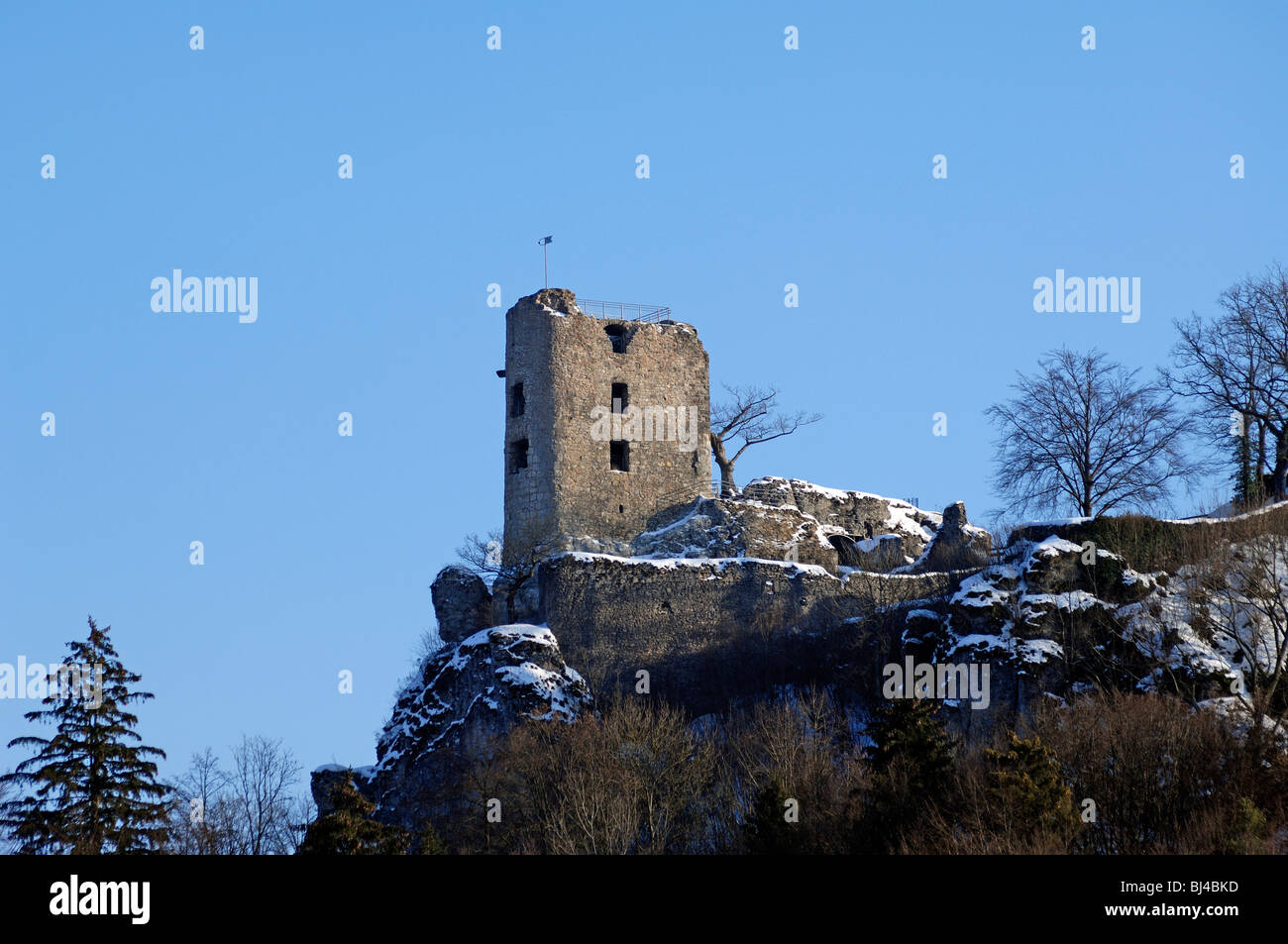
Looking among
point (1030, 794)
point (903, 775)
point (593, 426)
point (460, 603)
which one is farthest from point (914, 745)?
point (593, 426)

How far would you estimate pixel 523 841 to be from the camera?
1762 inches

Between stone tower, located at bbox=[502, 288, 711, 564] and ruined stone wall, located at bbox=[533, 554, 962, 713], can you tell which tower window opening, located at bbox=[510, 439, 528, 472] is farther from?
ruined stone wall, located at bbox=[533, 554, 962, 713]

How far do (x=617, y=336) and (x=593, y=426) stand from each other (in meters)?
3.88

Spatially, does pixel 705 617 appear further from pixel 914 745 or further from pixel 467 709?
pixel 914 745

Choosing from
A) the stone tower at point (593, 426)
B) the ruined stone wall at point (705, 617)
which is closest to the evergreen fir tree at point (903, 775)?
the ruined stone wall at point (705, 617)

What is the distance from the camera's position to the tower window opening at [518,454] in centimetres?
6253

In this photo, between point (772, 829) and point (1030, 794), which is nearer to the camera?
point (1030, 794)

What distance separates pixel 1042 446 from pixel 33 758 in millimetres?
30740

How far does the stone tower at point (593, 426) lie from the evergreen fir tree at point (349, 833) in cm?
1995

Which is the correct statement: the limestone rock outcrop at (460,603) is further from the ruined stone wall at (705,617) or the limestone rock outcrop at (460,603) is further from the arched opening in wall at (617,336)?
the arched opening in wall at (617,336)

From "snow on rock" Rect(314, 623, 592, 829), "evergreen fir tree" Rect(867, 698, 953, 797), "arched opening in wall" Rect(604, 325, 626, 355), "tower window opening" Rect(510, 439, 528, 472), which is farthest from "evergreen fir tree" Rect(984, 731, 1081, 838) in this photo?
"arched opening in wall" Rect(604, 325, 626, 355)

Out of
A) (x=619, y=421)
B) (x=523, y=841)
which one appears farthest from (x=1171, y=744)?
(x=619, y=421)

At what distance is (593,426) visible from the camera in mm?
62375
